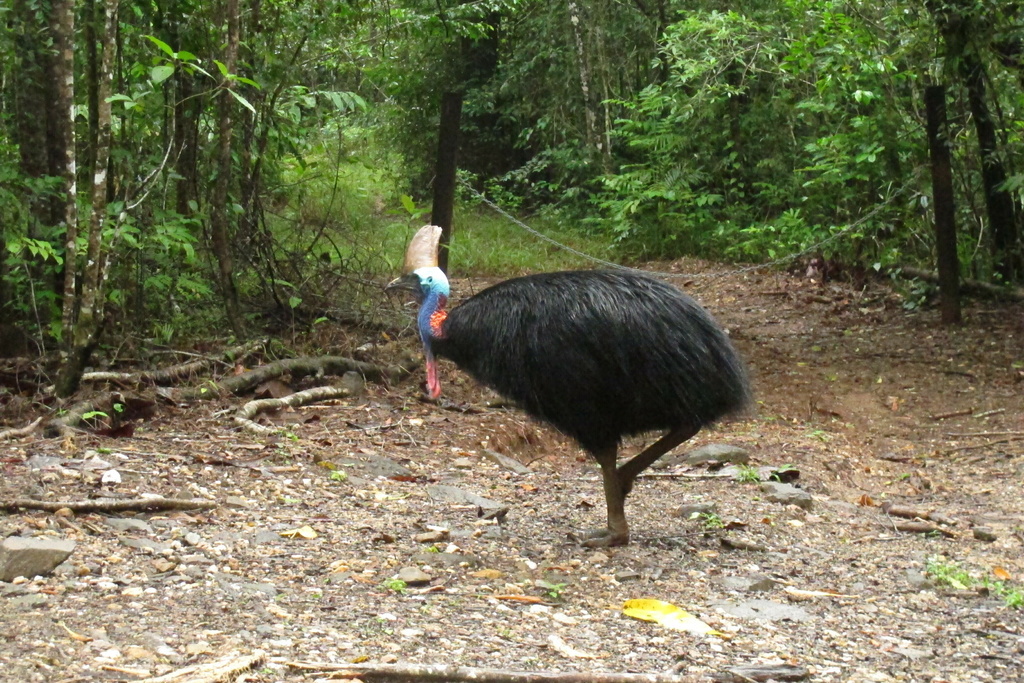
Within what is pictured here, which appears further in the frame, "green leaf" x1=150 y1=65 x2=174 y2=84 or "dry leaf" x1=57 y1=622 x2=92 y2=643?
"green leaf" x1=150 y1=65 x2=174 y2=84

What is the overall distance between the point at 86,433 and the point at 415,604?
2.35 metres

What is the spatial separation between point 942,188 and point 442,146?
360 cm

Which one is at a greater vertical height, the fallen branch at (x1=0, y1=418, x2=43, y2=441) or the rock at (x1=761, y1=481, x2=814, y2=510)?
the fallen branch at (x1=0, y1=418, x2=43, y2=441)

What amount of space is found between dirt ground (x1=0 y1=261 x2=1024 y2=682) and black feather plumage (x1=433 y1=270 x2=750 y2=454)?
0.56 metres

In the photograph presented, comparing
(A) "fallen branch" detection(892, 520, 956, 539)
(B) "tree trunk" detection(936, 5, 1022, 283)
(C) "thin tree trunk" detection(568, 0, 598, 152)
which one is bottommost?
(A) "fallen branch" detection(892, 520, 956, 539)

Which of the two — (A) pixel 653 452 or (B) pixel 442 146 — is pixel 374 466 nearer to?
(A) pixel 653 452

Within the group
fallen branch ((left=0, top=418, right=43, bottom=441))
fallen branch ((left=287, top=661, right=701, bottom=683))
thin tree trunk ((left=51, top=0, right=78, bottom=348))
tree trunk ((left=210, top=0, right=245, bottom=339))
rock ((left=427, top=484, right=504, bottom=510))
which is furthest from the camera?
tree trunk ((left=210, top=0, right=245, bottom=339))

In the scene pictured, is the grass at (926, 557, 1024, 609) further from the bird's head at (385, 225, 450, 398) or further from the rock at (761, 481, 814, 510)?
the bird's head at (385, 225, 450, 398)

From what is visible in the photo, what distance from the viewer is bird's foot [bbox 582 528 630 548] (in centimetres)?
432

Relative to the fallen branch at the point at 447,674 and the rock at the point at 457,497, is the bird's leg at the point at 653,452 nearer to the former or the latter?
the rock at the point at 457,497

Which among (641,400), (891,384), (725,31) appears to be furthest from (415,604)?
(725,31)

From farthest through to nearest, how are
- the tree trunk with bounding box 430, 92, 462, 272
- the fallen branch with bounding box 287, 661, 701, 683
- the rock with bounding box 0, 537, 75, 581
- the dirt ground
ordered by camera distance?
the tree trunk with bounding box 430, 92, 462, 272, the rock with bounding box 0, 537, 75, 581, the dirt ground, the fallen branch with bounding box 287, 661, 701, 683

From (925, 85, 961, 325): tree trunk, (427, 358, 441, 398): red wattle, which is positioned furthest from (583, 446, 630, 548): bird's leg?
(925, 85, 961, 325): tree trunk

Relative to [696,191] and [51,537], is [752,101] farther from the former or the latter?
[51,537]
